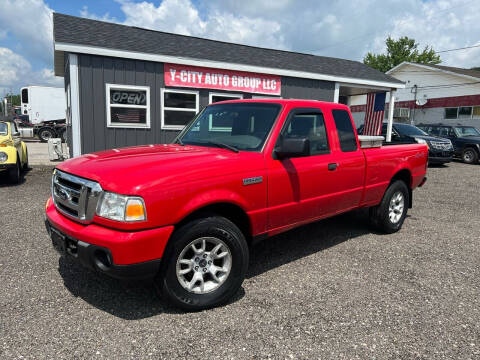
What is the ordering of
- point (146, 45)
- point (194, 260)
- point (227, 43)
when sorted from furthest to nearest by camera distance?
point (227, 43), point (146, 45), point (194, 260)

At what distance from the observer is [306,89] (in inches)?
510

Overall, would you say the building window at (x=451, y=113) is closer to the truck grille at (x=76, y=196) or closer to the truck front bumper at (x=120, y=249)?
the truck front bumper at (x=120, y=249)

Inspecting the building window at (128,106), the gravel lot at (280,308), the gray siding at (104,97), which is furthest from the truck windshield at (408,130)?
the gravel lot at (280,308)

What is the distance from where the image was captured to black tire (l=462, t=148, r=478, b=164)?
1490 cm

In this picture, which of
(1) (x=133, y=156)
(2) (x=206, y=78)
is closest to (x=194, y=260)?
(1) (x=133, y=156)

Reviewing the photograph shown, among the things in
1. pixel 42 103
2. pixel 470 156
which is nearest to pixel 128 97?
pixel 470 156

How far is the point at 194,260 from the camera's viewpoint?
116 inches

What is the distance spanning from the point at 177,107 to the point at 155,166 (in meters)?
8.31

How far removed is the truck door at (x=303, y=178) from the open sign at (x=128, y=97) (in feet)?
24.2

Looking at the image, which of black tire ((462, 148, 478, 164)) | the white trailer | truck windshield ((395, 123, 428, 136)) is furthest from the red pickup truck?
the white trailer

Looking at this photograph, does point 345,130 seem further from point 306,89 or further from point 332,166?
point 306,89

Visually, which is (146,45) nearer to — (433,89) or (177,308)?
(177,308)

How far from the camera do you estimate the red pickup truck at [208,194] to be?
2.58 meters

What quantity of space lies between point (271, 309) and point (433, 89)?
32.3m
